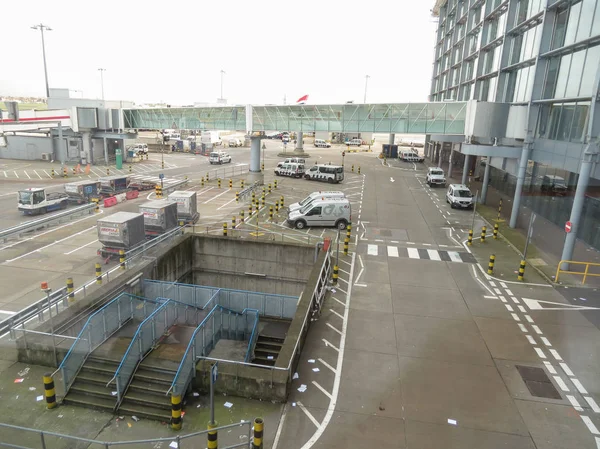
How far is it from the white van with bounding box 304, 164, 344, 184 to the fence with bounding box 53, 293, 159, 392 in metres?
33.4

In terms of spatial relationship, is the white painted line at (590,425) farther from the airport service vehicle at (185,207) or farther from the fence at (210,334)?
the airport service vehicle at (185,207)

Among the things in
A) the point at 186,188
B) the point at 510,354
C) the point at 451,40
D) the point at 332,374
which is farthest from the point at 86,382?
the point at 451,40

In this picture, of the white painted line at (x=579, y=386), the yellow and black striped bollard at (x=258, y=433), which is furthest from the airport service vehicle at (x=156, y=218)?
the white painted line at (x=579, y=386)

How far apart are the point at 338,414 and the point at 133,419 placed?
4.86 metres

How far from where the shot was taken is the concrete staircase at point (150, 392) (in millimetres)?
10055

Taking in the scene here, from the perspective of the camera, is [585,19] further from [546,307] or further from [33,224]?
[33,224]

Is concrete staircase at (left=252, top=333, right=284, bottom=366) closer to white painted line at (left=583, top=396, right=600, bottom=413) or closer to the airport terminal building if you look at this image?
white painted line at (left=583, top=396, right=600, bottom=413)

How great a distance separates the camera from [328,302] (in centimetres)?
1662

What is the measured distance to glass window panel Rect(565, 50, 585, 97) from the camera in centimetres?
2216

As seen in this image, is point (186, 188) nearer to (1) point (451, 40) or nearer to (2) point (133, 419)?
(2) point (133, 419)

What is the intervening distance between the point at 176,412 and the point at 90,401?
2.63 m

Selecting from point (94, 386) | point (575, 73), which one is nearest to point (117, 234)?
point (94, 386)

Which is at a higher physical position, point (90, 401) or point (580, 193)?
point (580, 193)

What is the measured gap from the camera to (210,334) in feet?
46.1
